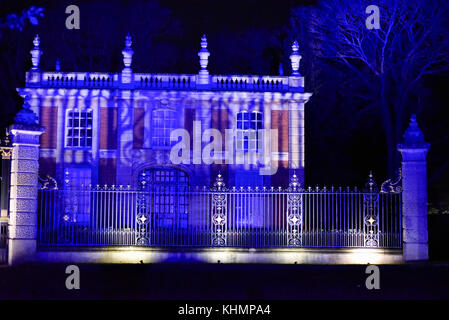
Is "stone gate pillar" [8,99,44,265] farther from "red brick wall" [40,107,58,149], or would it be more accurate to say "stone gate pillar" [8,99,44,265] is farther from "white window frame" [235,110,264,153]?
"white window frame" [235,110,264,153]

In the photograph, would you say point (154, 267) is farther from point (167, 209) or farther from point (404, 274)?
point (167, 209)

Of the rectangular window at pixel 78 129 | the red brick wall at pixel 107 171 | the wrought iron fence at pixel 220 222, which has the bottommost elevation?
the wrought iron fence at pixel 220 222

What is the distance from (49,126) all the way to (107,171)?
330 cm

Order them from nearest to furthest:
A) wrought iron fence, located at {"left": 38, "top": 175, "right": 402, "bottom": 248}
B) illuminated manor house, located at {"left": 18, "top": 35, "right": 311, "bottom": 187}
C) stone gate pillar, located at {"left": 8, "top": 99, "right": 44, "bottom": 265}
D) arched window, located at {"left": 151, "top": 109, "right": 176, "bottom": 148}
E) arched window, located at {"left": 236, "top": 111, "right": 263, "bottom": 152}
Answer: stone gate pillar, located at {"left": 8, "top": 99, "right": 44, "bottom": 265}, wrought iron fence, located at {"left": 38, "top": 175, "right": 402, "bottom": 248}, illuminated manor house, located at {"left": 18, "top": 35, "right": 311, "bottom": 187}, arched window, located at {"left": 151, "top": 109, "right": 176, "bottom": 148}, arched window, located at {"left": 236, "top": 111, "right": 263, "bottom": 152}

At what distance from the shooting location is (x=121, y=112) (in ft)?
82.1

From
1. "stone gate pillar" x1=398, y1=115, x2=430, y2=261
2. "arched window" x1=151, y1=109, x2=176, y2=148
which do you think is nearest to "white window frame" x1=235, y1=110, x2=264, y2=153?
"arched window" x1=151, y1=109, x2=176, y2=148

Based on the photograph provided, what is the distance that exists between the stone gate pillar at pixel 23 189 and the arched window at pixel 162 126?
1047cm

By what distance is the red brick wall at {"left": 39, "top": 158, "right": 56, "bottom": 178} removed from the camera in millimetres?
24625

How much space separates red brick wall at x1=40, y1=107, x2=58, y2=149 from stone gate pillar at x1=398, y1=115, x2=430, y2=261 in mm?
15667

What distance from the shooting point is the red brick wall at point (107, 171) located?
24688 mm

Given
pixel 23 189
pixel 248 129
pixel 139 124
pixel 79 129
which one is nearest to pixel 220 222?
pixel 248 129

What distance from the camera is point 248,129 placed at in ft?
83.1

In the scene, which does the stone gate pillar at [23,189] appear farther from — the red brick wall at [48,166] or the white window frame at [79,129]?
the white window frame at [79,129]

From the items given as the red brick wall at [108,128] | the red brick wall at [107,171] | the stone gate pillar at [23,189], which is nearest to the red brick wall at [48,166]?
the red brick wall at [107,171]
